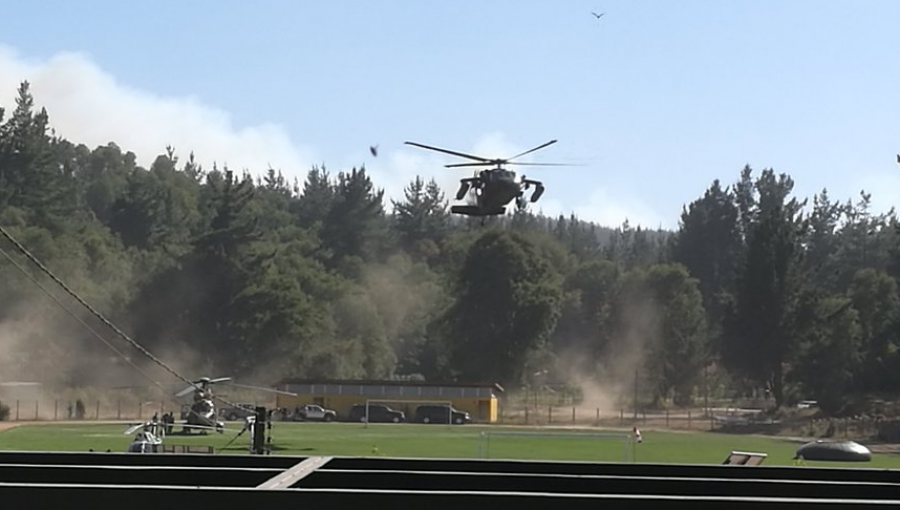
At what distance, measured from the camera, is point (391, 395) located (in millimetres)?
101812

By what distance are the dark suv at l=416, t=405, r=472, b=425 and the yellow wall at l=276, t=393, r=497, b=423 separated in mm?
1317

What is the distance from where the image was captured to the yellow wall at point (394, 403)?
99.4 meters

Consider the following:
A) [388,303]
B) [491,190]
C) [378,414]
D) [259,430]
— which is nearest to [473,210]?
[491,190]

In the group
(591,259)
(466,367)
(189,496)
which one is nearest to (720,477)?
(189,496)

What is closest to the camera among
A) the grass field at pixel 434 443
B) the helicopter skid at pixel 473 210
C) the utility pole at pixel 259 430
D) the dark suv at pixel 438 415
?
the utility pole at pixel 259 430

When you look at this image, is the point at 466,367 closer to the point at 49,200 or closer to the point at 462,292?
the point at 462,292

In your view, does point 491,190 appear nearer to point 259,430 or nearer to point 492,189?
point 492,189

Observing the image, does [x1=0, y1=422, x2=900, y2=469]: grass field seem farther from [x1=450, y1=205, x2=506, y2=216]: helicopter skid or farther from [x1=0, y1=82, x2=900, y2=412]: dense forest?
[x1=0, y1=82, x2=900, y2=412]: dense forest

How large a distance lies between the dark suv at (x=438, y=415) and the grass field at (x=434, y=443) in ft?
24.6

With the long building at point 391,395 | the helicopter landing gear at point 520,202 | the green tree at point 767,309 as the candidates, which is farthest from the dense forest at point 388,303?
the helicopter landing gear at point 520,202

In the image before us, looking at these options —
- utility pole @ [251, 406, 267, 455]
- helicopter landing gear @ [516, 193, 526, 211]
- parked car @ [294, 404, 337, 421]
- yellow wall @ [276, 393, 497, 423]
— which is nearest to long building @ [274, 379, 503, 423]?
yellow wall @ [276, 393, 497, 423]

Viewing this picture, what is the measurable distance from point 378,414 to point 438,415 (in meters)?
4.16

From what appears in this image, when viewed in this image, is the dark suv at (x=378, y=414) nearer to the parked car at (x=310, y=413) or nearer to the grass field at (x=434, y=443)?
the parked car at (x=310, y=413)

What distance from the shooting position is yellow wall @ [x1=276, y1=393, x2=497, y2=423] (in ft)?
326
